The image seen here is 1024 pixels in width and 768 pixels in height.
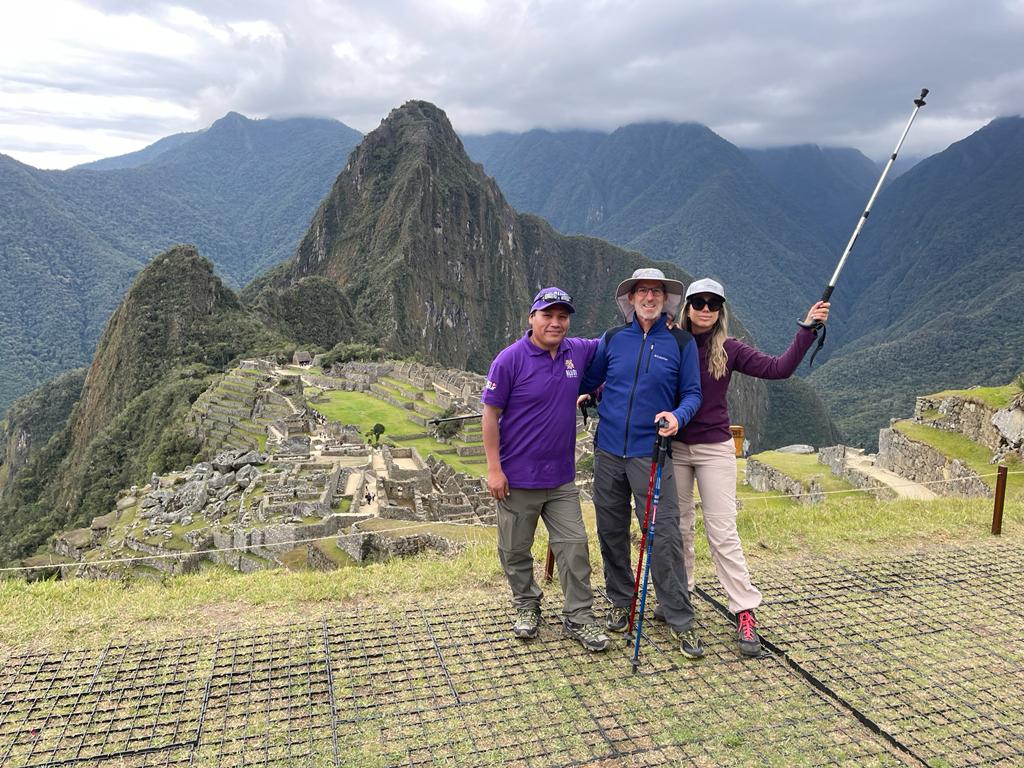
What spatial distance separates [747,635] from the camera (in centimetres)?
406

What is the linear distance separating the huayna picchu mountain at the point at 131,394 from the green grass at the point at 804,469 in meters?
31.4

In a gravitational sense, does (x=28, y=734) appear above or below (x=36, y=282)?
below

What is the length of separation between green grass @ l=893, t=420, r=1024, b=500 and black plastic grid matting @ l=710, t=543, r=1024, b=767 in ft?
21.1

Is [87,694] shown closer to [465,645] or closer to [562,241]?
[465,645]

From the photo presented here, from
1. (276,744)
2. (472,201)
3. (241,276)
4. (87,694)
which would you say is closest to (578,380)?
(276,744)

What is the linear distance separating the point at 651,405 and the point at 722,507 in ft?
2.66

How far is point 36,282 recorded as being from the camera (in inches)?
5089

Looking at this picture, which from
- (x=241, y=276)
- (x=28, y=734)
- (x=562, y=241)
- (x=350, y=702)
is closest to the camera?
(x=28, y=734)

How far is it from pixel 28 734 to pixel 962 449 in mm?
14274

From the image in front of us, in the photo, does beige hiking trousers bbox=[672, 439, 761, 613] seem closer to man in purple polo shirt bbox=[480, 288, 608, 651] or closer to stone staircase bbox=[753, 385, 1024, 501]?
man in purple polo shirt bbox=[480, 288, 608, 651]

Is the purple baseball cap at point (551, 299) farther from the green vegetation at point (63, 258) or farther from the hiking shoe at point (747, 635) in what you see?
the green vegetation at point (63, 258)

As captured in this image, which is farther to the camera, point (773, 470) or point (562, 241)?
point (562, 241)

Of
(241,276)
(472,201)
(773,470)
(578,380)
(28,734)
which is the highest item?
(472,201)

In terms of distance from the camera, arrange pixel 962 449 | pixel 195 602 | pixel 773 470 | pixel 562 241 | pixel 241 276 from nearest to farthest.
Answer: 1. pixel 195 602
2. pixel 962 449
3. pixel 773 470
4. pixel 562 241
5. pixel 241 276
